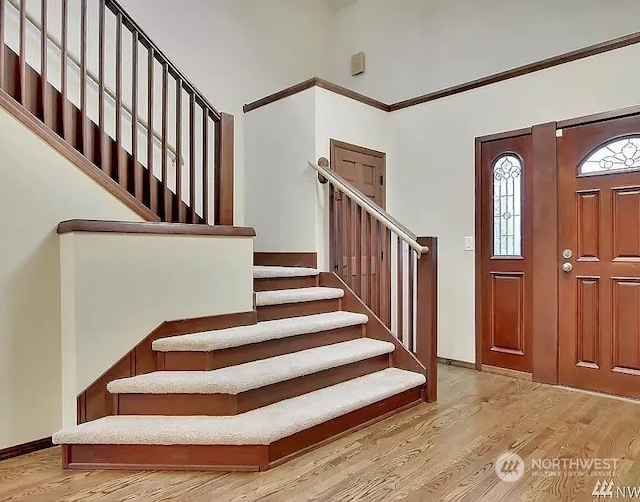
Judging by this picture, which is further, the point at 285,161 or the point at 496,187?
the point at 285,161

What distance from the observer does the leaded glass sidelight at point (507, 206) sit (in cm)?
368

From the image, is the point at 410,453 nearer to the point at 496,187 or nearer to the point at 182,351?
the point at 182,351

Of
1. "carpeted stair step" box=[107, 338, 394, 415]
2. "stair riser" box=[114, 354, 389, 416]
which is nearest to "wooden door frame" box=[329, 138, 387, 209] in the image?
"carpeted stair step" box=[107, 338, 394, 415]

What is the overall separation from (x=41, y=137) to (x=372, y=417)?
2.36 meters

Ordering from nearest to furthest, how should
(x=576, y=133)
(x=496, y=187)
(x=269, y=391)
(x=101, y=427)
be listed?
(x=101, y=427) < (x=269, y=391) < (x=576, y=133) < (x=496, y=187)

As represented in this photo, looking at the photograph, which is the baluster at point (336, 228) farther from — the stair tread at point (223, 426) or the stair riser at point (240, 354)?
the stair tread at point (223, 426)

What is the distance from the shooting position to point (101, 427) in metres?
2.18

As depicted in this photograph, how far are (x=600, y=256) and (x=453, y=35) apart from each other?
266 centimetres

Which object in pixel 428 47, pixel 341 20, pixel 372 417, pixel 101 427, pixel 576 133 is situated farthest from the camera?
pixel 341 20

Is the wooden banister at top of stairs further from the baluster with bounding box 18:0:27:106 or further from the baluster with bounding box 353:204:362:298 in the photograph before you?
the baluster with bounding box 353:204:362:298

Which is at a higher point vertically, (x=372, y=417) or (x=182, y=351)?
(x=182, y=351)

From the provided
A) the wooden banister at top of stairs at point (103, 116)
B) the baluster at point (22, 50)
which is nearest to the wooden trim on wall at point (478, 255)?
the wooden banister at top of stairs at point (103, 116)

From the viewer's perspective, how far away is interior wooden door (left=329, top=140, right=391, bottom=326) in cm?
350

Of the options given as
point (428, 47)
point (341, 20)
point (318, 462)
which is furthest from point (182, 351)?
point (341, 20)
